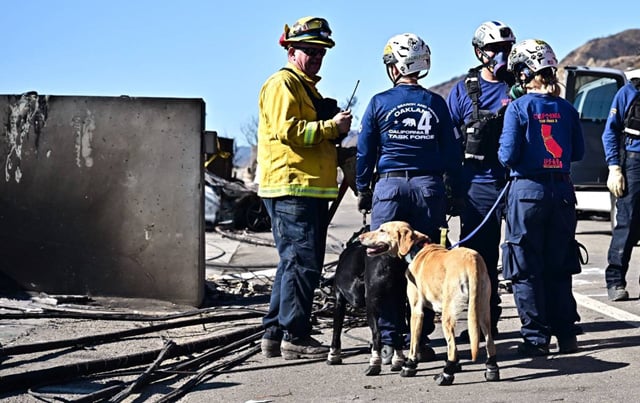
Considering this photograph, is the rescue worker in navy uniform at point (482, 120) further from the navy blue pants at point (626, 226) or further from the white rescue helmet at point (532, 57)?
the navy blue pants at point (626, 226)

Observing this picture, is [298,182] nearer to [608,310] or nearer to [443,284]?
[443,284]

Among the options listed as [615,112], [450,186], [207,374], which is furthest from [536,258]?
[615,112]

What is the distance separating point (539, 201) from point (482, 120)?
0.86 m

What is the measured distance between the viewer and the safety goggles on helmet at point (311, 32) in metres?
7.08

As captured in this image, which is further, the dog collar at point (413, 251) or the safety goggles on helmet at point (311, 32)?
the safety goggles on helmet at point (311, 32)

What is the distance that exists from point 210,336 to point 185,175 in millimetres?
2069

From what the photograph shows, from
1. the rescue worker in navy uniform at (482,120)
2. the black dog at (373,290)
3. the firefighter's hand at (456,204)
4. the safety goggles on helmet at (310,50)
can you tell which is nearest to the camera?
the black dog at (373,290)

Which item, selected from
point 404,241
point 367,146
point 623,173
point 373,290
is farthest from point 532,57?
point 623,173

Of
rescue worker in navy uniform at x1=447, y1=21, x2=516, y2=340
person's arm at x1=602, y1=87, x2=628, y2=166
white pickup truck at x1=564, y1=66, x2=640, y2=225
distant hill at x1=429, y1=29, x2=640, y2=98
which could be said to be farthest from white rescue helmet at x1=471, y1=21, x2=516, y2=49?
distant hill at x1=429, y1=29, x2=640, y2=98

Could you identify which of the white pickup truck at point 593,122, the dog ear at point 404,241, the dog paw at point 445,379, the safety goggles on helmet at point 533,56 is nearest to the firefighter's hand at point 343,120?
the dog ear at point 404,241

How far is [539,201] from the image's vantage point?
7.05m

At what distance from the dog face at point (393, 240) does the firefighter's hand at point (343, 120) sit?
836mm

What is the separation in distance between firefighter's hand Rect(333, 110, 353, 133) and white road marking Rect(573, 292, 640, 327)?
2949 mm

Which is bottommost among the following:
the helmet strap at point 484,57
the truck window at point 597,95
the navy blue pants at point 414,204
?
the navy blue pants at point 414,204
